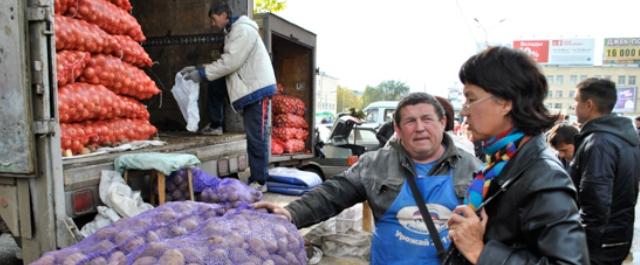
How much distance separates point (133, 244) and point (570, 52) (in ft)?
204

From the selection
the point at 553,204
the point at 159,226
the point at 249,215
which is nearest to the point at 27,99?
the point at 159,226

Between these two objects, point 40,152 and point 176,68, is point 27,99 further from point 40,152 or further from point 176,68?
point 176,68

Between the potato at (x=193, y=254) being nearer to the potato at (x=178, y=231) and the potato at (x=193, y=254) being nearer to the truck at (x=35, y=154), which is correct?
the potato at (x=178, y=231)

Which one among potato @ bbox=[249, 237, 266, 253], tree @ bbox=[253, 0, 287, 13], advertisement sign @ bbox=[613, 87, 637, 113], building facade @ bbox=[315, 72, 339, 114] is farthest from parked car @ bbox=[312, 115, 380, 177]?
building facade @ bbox=[315, 72, 339, 114]

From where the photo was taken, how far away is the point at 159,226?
7.32 feet

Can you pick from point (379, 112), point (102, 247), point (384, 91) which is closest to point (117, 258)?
point (102, 247)

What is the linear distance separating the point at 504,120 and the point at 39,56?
242 cm

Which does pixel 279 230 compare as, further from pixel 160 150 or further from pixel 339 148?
pixel 339 148

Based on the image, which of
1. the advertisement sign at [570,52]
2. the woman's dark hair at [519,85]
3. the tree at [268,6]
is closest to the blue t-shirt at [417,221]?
the woman's dark hair at [519,85]

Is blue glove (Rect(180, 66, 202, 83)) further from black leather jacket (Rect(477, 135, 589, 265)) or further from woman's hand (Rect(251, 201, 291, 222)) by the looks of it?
black leather jacket (Rect(477, 135, 589, 265))

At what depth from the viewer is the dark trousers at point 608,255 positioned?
315 cm

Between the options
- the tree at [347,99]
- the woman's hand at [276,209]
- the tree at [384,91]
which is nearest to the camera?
the woman's hand at [276,209]

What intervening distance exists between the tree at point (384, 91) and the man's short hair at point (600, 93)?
232ft

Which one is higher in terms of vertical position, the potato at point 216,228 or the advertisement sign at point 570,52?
the advertisement sign at point 570,52
